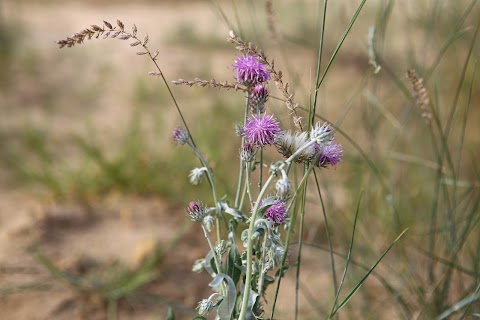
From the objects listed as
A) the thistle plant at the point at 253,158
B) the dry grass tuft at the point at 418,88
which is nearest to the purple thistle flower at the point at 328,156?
the thistle plant at the point at 253,158

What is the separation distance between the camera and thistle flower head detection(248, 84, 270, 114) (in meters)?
0.86

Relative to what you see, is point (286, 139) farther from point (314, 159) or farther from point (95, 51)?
point (95, 51)

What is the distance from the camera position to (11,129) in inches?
124

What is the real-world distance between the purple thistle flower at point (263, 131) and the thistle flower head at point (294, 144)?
0.01 m

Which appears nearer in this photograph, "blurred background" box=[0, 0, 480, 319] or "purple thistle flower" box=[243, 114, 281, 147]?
"purple thistle flower" box=[243, 114, 281, 147]

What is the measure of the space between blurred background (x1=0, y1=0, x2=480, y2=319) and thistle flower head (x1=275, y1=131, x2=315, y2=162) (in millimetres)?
143

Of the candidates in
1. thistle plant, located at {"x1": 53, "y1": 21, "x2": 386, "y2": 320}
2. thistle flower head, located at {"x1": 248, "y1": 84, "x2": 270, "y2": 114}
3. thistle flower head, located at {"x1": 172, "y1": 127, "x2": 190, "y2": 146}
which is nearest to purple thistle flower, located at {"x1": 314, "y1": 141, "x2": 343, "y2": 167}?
thistle plant, located at {"x1": 53, "y1": 21, "x2": 386, "y2": 320}

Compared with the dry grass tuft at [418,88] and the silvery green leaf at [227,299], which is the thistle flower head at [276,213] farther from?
the dry grass tuft at [418,88]

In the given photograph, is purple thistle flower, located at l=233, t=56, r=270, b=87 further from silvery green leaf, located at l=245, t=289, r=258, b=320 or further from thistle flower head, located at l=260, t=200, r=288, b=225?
silvery green leaf, located at l=245, t=289, r=258, b=320

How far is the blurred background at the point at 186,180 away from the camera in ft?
5.12

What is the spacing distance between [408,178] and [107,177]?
1205 mm

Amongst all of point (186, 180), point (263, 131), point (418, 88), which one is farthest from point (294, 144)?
point (186, 180)

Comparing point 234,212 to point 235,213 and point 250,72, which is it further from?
point 250,72

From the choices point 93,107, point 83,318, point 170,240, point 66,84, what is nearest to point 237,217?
point 83,318
